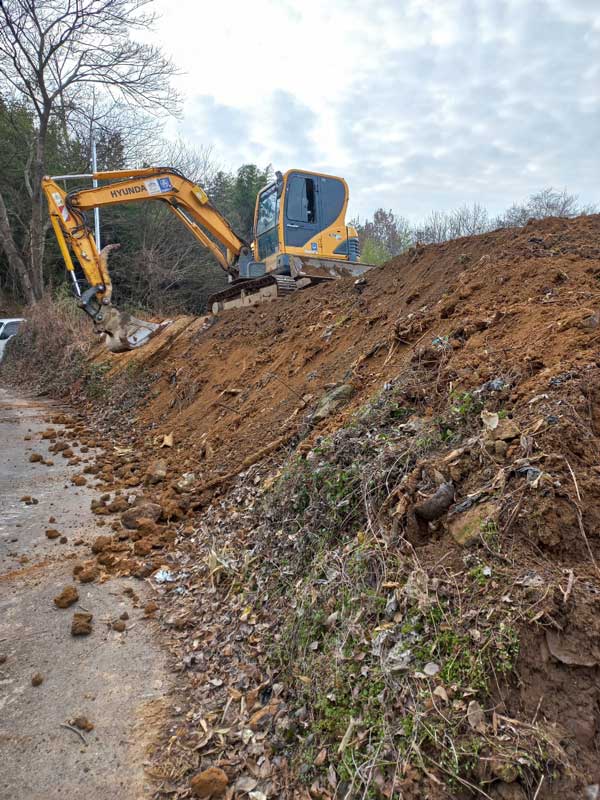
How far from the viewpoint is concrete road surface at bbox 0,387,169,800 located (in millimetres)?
2295

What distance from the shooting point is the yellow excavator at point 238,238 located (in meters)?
9.84

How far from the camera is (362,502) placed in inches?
118

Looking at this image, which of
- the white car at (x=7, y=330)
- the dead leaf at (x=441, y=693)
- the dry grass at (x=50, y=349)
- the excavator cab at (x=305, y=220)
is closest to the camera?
the dead leaf at (x=441, y=693)

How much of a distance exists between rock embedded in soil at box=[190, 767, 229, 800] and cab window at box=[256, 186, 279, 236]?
1055 centimetres

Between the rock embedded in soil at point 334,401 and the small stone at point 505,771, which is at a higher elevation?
the rock embedded in soil at point 334,401

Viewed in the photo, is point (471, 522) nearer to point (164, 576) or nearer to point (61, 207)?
point (164, 576)

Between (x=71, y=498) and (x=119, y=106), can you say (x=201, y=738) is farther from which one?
(x=119, y=106)

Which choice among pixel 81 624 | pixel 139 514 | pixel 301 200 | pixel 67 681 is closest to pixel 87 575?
pixel 81 624

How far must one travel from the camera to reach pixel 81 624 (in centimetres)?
324

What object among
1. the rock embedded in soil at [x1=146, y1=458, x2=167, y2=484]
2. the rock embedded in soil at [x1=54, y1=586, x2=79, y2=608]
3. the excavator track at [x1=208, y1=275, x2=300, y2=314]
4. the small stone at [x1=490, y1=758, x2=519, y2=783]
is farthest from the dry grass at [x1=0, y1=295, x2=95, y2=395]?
the small stone at [x1=490, y1=758, x2=519, y2=783]

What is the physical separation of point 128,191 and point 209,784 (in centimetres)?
1069

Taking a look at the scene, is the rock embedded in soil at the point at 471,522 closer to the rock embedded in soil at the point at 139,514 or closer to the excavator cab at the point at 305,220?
the rock embedded in soil at the point at 139,514

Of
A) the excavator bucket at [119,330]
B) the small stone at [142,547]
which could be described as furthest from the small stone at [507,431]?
the excavator bucket at [119,330]

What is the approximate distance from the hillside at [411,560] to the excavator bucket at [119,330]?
506cm
